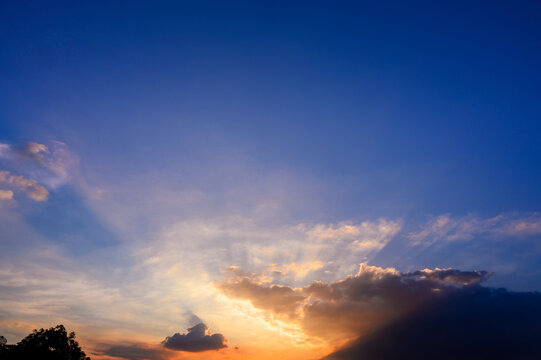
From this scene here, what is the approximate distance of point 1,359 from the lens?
9988cm

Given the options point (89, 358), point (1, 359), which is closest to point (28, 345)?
point (1, 359)

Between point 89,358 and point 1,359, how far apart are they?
2303 centimetres

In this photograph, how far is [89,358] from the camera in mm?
114125

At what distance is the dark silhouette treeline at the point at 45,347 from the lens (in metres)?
102

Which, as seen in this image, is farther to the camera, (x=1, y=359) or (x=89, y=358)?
(x=89, y=358)

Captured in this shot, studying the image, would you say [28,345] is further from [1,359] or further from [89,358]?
[89,358]

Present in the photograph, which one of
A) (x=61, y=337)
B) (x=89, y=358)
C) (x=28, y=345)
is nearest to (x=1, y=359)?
(x=28, y=345)

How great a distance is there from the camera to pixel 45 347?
104875mm

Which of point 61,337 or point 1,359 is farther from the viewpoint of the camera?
point 61,337

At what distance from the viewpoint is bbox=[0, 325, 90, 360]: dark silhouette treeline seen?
102062 millimetres

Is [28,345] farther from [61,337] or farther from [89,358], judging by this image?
[89,358]

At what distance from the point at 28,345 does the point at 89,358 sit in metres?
18.3

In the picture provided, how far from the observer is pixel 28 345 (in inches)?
Result: 4067

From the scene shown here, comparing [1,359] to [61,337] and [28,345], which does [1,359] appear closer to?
[28,345]
